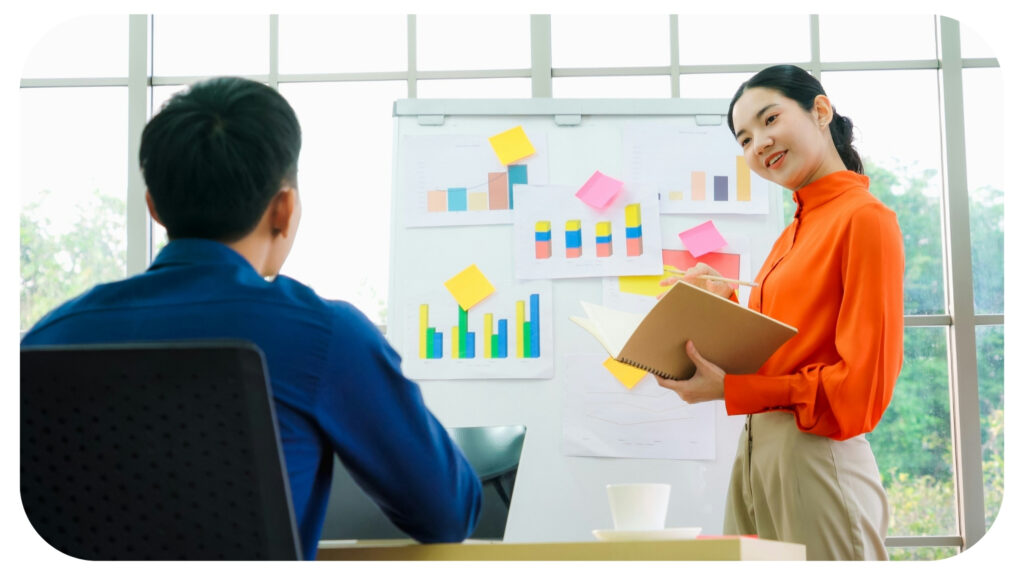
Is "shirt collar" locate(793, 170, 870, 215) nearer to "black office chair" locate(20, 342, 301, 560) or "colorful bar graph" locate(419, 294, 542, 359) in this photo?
"colorful bar graph" locate(419, 294, 542, 359)

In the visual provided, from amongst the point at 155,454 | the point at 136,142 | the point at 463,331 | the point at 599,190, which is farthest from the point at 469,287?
the point at 155,454

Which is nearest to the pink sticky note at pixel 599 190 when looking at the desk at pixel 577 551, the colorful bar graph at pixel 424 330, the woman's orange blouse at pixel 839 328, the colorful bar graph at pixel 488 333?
the colorful bar graph at pixel 488 333

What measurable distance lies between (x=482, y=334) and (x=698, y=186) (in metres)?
0.74

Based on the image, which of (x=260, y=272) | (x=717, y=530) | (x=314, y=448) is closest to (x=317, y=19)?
(x=717, y=530)

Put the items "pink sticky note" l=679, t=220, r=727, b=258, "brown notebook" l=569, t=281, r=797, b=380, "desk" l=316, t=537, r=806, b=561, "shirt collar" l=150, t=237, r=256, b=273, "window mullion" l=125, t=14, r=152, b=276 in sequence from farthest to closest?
"window mullion" l=125, t=14, r=152, b=276 < "pink sticky note" l=679, t=220, r=727, b=258 < "brown notebook" l=569, t=281, r=797, b=380 < "shirt collar" l=150, t=237, r=256, b=273 < "desk" l=316, t=537, r=806, b=561

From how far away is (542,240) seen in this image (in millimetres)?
2668

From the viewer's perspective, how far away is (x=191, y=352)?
2.51 feet

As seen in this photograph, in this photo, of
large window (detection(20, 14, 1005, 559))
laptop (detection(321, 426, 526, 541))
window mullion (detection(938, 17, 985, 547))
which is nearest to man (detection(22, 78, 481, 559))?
laptop (detection(321, 426, 526, 541))

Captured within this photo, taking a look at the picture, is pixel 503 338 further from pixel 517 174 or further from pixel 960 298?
pixel 960 298

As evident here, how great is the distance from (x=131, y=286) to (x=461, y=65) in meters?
2.37

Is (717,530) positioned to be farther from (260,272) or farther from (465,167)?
(260,272)

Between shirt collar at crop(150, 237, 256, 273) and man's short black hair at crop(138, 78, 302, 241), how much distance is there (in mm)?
28

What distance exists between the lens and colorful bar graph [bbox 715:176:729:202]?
2676 millimetres

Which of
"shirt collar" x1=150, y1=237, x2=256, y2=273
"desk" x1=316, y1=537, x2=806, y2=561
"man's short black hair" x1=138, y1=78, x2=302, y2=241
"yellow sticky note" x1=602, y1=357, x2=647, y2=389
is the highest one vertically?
"man's short black hair" x1=138, y1=78, x2=302, y2=241
